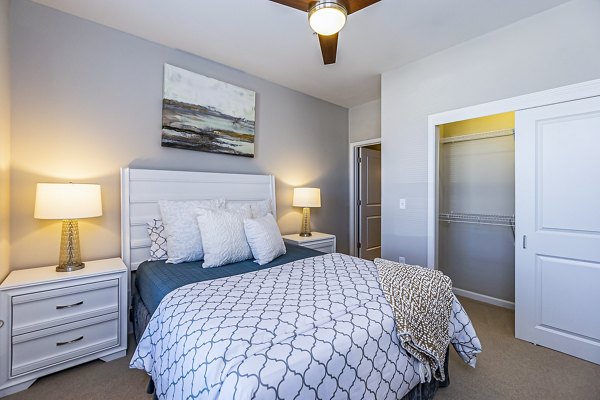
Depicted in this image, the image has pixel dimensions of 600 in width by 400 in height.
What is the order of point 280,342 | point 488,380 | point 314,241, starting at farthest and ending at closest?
point 314,241 → point 488,380 → point 280,342

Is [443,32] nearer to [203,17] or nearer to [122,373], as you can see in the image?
[203,17]

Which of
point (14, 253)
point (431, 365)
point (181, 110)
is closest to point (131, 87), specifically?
point (181, 110)

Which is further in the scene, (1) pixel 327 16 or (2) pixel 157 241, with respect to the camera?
(2) pixel 157 241

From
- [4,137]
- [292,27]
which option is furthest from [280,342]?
[292,27]

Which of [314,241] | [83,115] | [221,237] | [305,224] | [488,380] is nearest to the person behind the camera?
[488,380]

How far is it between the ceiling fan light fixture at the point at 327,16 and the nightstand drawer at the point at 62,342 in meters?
2.48

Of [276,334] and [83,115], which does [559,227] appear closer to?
[276,334]

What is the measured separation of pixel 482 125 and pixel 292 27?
248 centimetres

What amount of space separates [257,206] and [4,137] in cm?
197

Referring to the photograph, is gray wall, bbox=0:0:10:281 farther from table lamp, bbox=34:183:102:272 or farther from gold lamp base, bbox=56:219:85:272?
gold lamp base, bbox=56:219:85:272

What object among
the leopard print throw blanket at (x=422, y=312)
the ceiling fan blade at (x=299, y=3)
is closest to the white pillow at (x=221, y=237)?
the leopard print throw blanket at (x=422, y=312)

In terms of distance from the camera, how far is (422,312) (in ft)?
4.87

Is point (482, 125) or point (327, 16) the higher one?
point (327, 16)

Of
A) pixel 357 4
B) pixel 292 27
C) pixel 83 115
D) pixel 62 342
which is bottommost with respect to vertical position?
pixel 62 342
